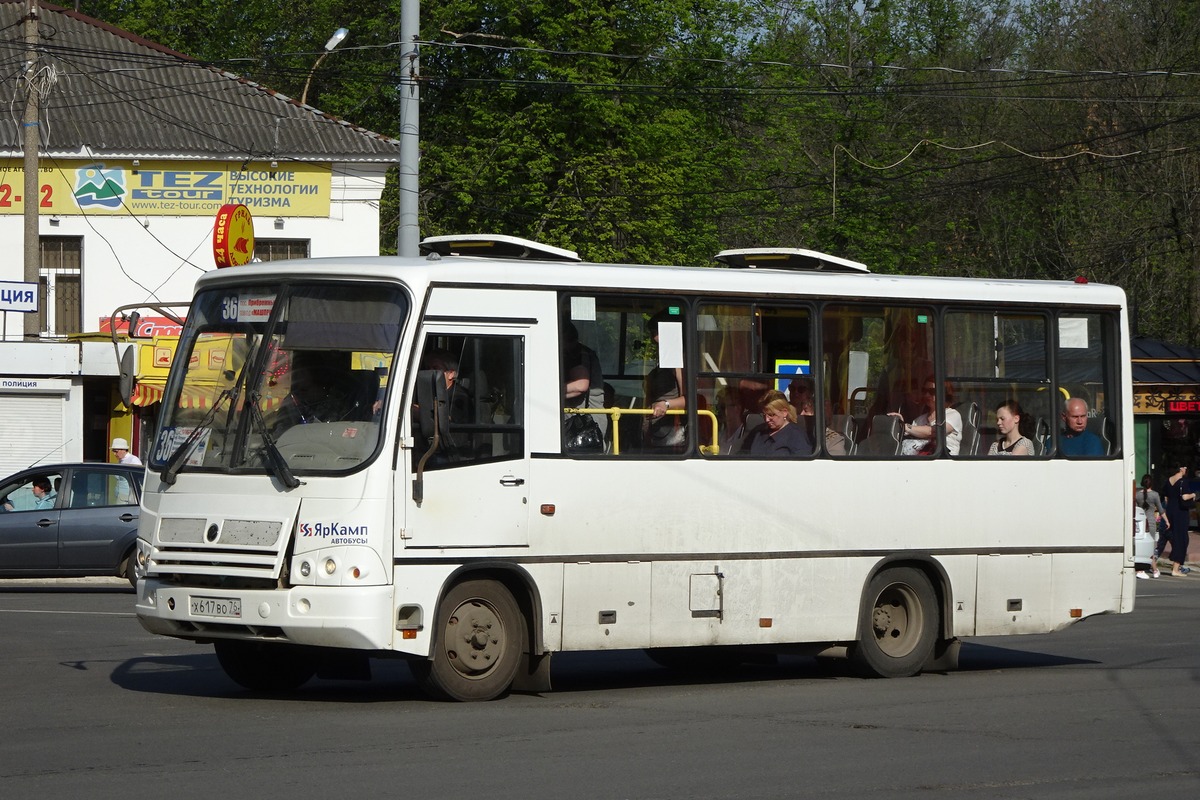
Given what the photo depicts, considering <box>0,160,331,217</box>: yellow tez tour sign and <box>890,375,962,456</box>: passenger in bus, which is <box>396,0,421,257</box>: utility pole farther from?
<box>0,160,331,217</box>: yellow tez tour sign

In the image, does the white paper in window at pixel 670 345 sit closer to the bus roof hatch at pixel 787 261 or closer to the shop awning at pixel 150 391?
the bus roof hatch at pixel 787 261

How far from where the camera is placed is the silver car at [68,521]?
22344mm

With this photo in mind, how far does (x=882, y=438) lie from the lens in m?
12.9

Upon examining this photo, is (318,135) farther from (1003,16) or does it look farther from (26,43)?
(1003,16)

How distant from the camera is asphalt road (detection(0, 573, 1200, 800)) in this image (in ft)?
26.4

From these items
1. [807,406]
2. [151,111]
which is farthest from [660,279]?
[151,111]

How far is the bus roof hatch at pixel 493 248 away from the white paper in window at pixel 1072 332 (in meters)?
4.16

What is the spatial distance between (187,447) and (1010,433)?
6.27 metres

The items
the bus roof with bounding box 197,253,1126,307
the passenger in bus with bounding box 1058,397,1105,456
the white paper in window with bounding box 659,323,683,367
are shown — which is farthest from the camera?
the passenger in bus with bounding box 1058,397,1105,456

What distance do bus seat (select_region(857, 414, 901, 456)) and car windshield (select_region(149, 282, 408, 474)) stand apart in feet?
12.8

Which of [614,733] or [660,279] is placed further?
[660,279]

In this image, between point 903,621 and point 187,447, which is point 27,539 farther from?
point 903,621

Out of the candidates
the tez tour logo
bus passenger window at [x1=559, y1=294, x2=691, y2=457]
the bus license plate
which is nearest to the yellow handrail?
bus passenger window at [x1=559, y1=294, x2=691, y2=457]

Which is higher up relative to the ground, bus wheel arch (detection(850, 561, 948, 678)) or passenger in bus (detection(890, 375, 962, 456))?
passenger in bus (detection(890, 375, 962, 456))
